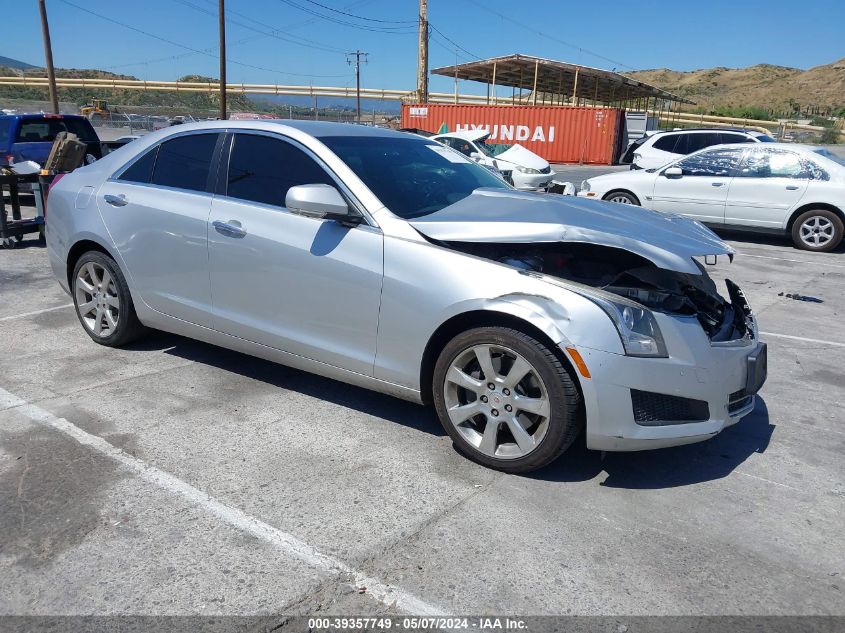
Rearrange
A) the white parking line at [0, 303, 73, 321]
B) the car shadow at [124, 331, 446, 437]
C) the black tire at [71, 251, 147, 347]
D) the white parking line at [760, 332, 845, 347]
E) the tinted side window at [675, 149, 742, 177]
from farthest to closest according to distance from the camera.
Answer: the tinted side window at [675, 149, 742, 177], the white parking line at [0, 303, 73, 321], the white parking line at [760, 332, 845, 347], the black tire at [71, 251, 147, 347], the car shadow at [124, 331, 446, 437]

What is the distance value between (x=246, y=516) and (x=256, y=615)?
0.67 meters

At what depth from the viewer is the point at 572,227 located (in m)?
3.50

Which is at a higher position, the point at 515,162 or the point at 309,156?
the point at 309,156

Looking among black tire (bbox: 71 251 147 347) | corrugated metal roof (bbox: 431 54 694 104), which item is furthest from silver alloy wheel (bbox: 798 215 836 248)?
corrugated metal roof (bbox: 431 54 694 104)

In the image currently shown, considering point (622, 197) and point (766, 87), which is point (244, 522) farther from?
point (766, 87)

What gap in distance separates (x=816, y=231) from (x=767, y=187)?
3.28 ft

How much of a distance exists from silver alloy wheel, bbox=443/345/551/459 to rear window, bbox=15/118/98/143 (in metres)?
13.2

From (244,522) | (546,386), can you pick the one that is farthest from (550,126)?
(244,522)

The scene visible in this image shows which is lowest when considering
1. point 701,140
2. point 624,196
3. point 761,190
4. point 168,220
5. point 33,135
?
point 624,196

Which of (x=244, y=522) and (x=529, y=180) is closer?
(x=244, y=522)

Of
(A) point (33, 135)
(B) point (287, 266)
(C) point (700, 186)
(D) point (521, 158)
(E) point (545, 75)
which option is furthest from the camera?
(E) point (545, 75)

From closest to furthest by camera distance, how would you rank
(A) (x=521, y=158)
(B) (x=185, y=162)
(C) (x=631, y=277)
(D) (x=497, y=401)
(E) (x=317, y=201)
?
1. (D) (x=497, y=401)
2. (E) (x=317, y=201)
3. (C) (x=631, y=277)
4. (B) (x=185, y=162)
5. (A) (x=521, y=158)

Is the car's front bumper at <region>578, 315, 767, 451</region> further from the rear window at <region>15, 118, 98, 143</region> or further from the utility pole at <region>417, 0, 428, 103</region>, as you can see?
the utility pole at <region>417, 0, 428, 103</region>

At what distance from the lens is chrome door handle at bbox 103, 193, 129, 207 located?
4871 millimetres
